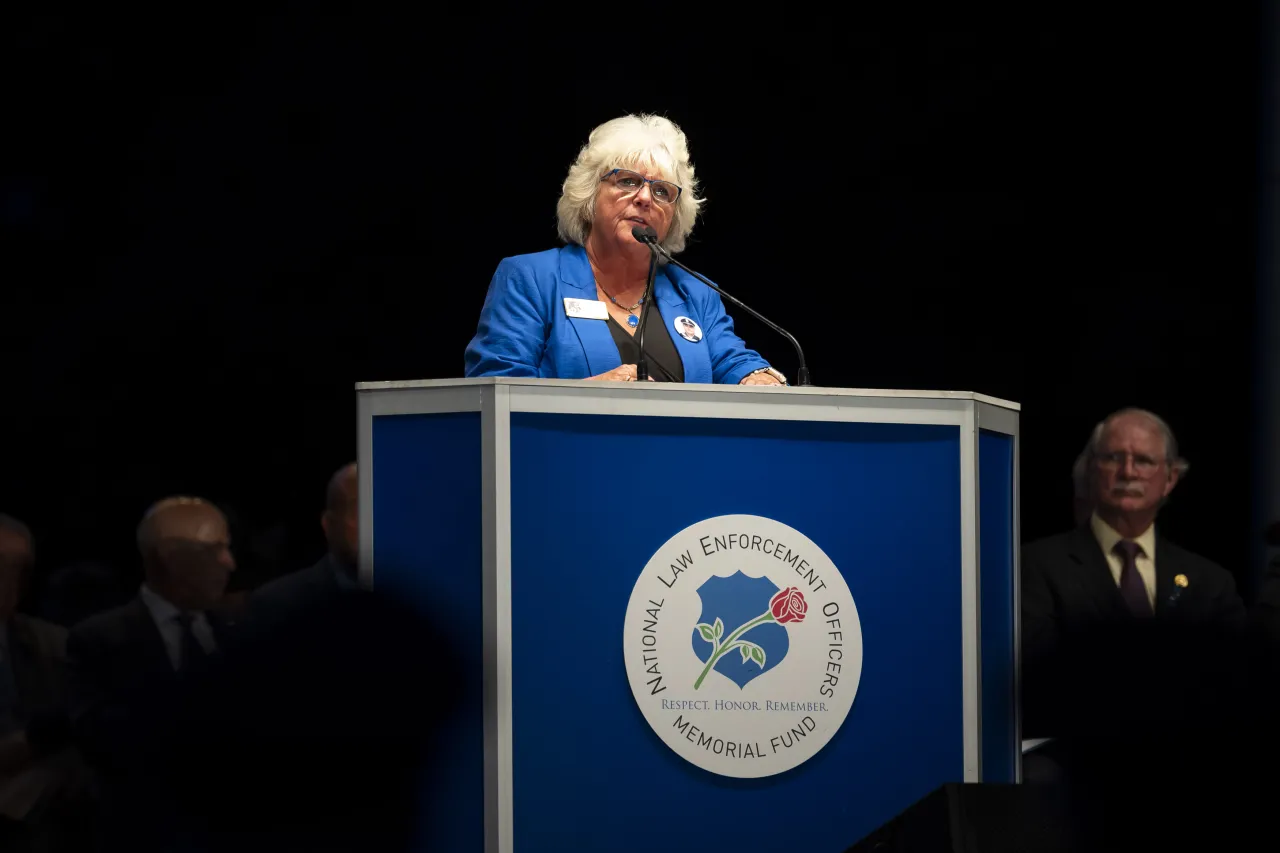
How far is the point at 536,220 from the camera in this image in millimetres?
4488

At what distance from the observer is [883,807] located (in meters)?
2.36

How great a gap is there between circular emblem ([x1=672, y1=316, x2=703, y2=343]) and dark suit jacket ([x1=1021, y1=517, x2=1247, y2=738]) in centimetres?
86

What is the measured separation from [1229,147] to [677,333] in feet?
8.57

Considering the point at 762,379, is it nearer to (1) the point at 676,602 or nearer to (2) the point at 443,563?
(1) the point at 676,602

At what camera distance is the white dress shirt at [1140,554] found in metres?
3.91

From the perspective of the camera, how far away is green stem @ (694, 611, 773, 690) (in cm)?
226

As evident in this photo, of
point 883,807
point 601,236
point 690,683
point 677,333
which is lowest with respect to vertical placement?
point 883,807

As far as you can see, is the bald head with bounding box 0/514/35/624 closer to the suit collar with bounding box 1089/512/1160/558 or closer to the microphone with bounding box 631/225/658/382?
the microphone with bounding box 631/225/658/382

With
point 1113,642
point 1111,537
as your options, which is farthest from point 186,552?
point 1111,537

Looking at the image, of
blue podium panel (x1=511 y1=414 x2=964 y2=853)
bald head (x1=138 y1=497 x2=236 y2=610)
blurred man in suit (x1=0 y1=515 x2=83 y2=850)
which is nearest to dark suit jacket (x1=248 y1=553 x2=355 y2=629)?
bald head (x1=138 y1=497 x2=236 y2=610)

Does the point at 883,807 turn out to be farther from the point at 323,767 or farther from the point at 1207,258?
the point at 1207,258

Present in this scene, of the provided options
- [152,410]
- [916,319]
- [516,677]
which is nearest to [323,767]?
[516,677]

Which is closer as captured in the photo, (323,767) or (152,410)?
(323,767)

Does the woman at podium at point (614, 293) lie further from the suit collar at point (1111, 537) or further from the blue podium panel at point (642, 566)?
the suit collar at point (1111, 537)
